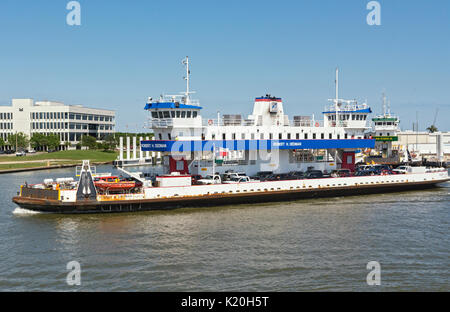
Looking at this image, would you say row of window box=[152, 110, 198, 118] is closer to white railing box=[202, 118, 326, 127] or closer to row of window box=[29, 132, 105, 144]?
white railing box=[202, 118, 326, 127]

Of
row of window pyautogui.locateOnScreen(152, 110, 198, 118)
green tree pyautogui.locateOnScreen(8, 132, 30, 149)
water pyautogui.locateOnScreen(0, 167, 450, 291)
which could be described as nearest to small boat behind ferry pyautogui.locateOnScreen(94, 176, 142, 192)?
water pyautogui.locateOnScreen(0, 167, 450, 291)

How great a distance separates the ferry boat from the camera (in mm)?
31734

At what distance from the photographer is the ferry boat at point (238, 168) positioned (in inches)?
1249

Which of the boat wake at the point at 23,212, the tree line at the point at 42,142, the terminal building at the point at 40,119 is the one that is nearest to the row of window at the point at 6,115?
the terminal building at the point at 40,119

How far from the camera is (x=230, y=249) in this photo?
2262cm

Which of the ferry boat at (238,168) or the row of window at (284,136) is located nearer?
the ferry boat at (238,168)

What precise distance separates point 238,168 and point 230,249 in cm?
1769

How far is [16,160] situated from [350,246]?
79063mm

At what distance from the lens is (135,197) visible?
31953 mm

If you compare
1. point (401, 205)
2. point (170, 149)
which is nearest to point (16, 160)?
point (170, 149)

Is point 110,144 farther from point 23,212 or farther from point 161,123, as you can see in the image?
point 23,212

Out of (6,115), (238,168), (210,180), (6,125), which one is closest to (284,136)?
(238,168)

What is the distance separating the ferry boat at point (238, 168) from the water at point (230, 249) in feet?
4.13

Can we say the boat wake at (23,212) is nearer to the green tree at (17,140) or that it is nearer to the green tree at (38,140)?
the green tree at (38,140)
